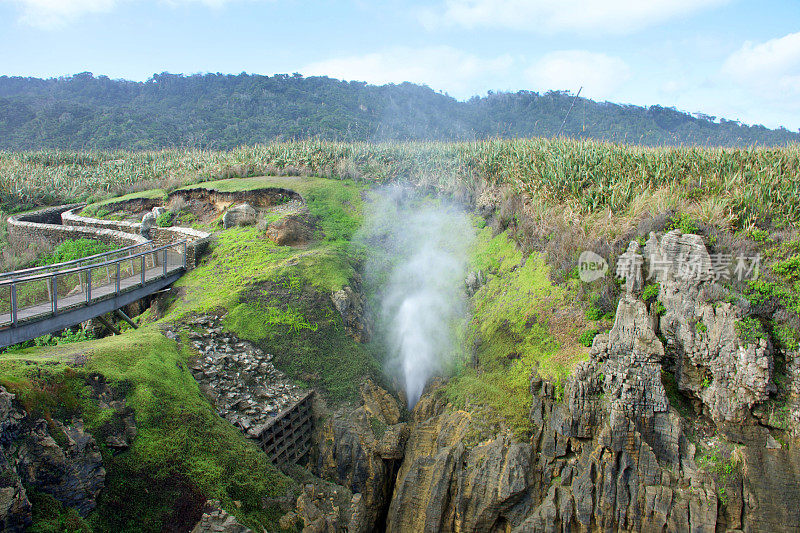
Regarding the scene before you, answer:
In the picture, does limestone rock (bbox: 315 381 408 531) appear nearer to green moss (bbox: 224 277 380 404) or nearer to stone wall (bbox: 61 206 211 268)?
green moss (bbox: 224 277 380 404)

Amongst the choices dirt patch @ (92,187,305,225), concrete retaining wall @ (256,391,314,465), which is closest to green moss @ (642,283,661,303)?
concrete retaining wall @ (256,391,314,465)

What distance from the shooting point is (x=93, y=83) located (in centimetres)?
7350

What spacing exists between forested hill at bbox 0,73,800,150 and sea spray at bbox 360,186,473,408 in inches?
1035

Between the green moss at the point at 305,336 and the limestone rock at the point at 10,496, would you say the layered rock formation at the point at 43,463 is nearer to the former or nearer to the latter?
the limestone rock at the point at 10,496

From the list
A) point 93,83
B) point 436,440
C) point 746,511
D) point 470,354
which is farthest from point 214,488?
point 93,83

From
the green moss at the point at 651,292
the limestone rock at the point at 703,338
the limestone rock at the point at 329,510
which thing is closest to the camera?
the limestone rock at the point at 703,338

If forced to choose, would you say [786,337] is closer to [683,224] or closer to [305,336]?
[683,224]

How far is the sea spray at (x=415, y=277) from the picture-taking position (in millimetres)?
12258

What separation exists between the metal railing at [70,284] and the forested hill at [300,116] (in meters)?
30.5

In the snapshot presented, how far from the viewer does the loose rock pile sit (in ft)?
29.1

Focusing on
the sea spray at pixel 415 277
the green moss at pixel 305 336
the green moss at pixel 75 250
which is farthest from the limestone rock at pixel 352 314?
the green moss at pixel 75 250

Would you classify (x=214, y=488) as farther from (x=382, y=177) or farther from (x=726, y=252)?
(x=382, y=177)

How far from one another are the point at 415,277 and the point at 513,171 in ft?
16.3

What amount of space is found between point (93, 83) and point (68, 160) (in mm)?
50006
